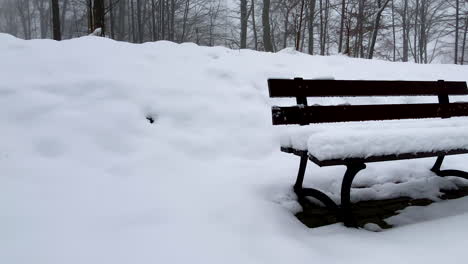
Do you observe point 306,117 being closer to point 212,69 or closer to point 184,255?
point 184,255

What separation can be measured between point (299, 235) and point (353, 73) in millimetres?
4806

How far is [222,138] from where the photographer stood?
3707 mm

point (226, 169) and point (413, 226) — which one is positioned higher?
point (226, 169)

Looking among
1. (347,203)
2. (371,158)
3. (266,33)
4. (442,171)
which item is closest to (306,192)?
(347,203)

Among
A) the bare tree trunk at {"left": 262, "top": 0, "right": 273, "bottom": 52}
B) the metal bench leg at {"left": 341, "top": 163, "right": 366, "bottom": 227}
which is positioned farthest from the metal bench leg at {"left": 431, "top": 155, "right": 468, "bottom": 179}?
the bare tree trunk at {"left": 262, "top": 0, "right": 273, "bottom": 52}

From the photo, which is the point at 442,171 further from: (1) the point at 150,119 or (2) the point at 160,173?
(1) the point at 150,119

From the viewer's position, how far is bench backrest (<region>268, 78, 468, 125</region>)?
2.76 metres

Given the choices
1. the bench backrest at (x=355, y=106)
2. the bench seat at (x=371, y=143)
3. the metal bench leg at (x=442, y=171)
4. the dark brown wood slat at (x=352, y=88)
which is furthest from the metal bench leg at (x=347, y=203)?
the metal bench leg at (x=442, y=171)

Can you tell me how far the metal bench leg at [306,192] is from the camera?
2.61 metres

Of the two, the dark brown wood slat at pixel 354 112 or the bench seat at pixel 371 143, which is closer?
the bench seat at pixel 371 143

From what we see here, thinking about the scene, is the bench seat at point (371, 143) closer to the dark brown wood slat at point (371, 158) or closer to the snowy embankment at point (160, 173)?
the dark brown wood slat at point (371, 158)

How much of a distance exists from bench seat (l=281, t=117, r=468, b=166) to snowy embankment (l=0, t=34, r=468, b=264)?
1.71 feet

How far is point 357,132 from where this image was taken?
2.39 meters

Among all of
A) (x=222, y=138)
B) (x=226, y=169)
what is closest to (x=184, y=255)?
(x=226, y=169)
